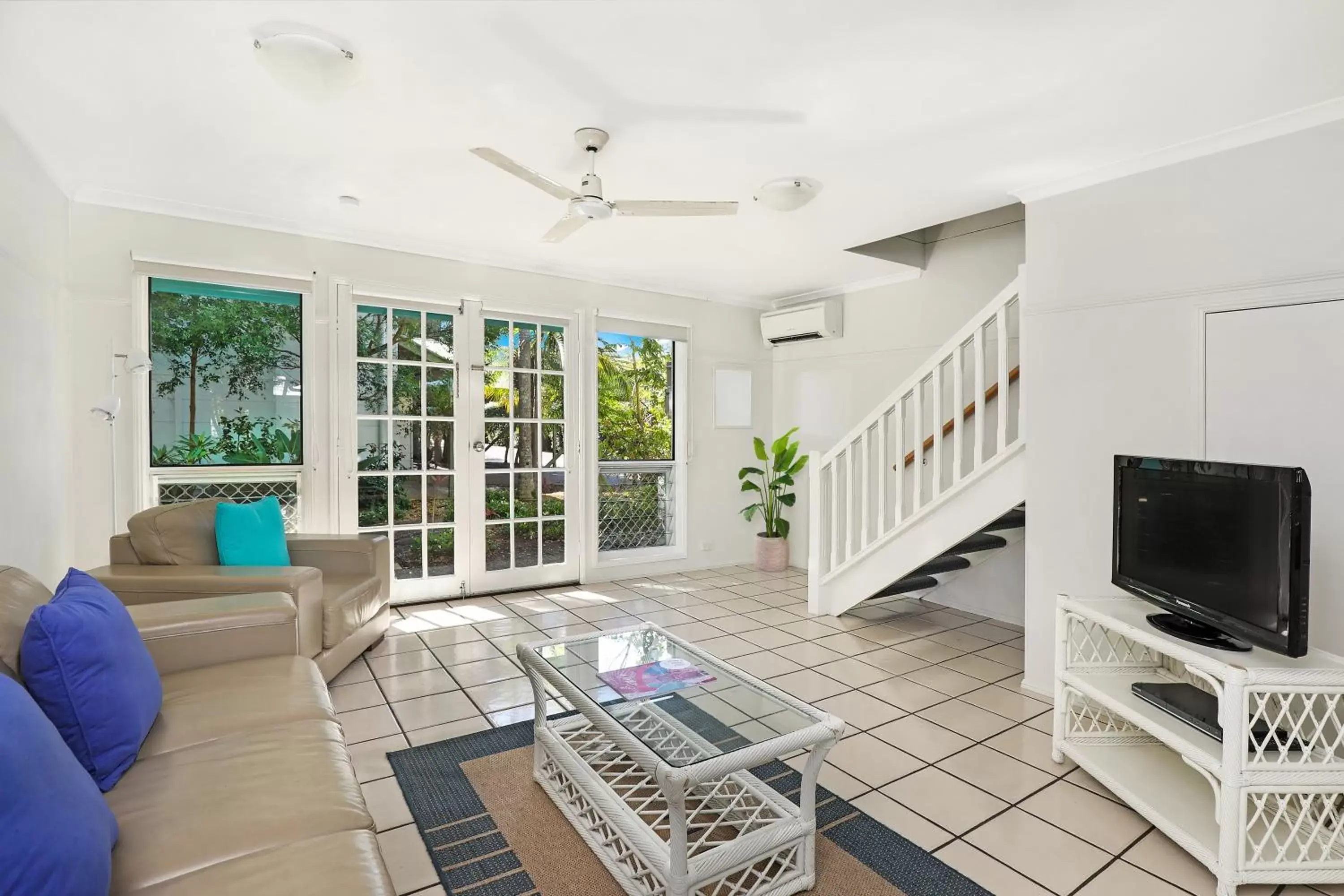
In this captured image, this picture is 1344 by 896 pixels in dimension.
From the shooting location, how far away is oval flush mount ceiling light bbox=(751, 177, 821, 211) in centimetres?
316

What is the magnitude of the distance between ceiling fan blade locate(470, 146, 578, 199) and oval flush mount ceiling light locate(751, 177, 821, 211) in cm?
97

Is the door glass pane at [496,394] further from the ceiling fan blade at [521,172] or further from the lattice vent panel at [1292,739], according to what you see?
the lattice vent panel at [1292,739]

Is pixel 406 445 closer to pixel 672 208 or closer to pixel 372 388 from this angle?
pixel 372 388

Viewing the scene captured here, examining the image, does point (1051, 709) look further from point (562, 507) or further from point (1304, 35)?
point (562, 507)

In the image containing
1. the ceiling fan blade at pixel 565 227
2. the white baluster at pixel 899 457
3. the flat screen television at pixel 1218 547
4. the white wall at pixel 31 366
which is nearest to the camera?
the flat screen television at pixel 1218 547

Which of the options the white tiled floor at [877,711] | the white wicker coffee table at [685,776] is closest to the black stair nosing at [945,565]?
the white tiled floor at [877,711]

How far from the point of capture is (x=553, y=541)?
5.12m

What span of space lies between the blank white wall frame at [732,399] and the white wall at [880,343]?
30 cm

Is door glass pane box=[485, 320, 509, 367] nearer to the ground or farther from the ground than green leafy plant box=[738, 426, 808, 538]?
farther from the ground

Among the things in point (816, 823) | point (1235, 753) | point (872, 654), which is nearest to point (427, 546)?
point (872, 654)

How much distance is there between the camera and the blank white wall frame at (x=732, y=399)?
19.4 ft

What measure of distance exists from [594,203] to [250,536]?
2205 mm

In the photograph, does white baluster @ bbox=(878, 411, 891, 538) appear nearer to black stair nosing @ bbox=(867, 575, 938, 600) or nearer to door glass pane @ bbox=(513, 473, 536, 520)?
black stair nosing @ bbox=(867, 575, 938, 600)

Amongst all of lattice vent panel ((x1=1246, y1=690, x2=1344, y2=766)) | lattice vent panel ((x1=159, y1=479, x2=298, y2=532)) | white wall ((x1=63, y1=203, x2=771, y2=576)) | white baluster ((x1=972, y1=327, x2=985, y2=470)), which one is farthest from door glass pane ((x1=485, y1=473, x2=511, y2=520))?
lattice vent panel ((x1=1246, y1=690, x2=1344, y2=766))
